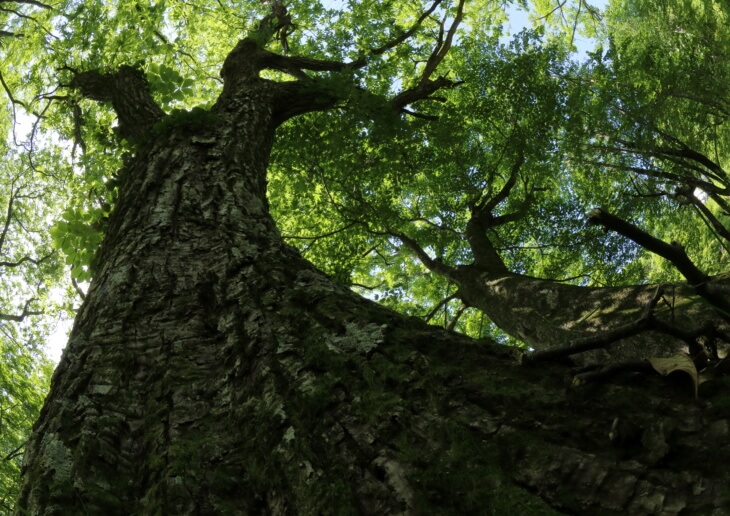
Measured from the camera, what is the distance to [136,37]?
279 inches

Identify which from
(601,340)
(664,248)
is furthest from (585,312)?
(601,340)

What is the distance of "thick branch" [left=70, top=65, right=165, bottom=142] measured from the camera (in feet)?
14.9

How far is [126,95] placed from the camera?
4941 millimetres

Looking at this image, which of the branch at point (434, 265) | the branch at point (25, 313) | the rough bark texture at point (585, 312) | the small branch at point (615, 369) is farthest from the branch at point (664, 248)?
the branch at point (25, 313)

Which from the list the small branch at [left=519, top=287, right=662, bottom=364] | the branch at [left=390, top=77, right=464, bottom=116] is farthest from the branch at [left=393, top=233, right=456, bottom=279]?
the small branch at [left=519, top=287, right=662, bottom=364]

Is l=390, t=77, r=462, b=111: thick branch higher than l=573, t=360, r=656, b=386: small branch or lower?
higher

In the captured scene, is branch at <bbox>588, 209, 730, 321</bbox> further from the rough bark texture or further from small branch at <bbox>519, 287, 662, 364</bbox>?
the rough bark texture

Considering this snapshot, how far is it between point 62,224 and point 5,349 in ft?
27.7

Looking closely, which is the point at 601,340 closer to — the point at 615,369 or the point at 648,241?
the point at 615,369

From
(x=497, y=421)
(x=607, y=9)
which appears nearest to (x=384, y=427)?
(x=497, y=421)

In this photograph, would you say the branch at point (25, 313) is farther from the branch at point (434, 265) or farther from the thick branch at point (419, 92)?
the thick branch at point (419, 92)

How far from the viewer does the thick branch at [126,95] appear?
14.9ft

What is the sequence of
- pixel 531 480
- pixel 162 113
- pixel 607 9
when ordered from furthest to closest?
1. pixel 607 9
2. pixel 162 113
3. pixel 531 480

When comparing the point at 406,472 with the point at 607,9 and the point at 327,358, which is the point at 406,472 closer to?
the point at 327,358
